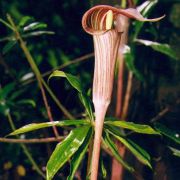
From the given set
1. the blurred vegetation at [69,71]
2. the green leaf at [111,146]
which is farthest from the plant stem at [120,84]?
the green leaf at [111,146]

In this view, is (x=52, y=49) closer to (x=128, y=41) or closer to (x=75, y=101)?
(x=75, y=101)

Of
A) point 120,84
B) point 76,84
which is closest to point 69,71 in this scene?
point 120,84

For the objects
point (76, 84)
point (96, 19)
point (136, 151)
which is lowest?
point (136, 151)

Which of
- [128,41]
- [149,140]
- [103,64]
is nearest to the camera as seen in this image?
[103,64]

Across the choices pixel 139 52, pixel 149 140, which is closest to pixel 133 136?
pixel 149 140

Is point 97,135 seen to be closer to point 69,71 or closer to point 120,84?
point 120,84

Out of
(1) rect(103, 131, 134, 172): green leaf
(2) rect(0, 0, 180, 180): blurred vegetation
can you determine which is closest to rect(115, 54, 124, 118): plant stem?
(2) rect(0, 0, 180, 180): blurred vegetation
